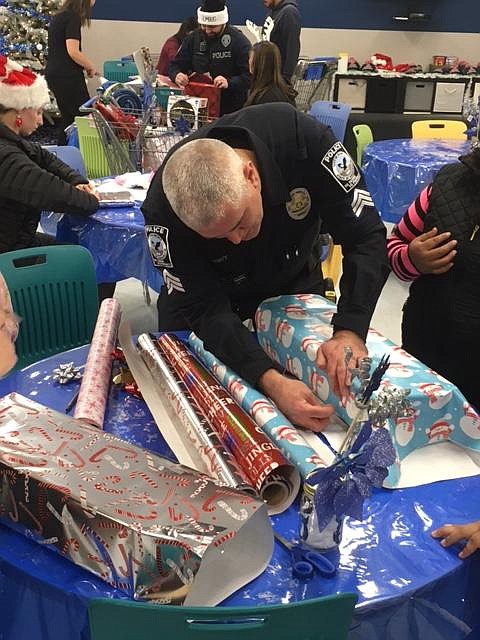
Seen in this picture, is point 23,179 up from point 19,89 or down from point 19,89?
down

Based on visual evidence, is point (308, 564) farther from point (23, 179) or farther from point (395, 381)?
point (23, 179)

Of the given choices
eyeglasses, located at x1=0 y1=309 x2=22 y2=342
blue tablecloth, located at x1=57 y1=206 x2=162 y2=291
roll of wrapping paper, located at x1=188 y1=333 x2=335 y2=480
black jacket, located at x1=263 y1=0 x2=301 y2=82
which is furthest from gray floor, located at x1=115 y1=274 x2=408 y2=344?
eyeglasses, located at x1=0 y1=309 x2=22 y2=342

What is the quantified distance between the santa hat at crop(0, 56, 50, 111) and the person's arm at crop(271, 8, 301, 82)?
2.83 m

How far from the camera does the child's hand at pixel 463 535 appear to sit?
3.58ft

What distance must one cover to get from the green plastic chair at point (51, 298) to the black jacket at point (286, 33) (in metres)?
3.62

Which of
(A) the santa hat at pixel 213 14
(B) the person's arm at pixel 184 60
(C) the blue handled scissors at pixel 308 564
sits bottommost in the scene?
(C) the blue handled scissors at pixel 308 564

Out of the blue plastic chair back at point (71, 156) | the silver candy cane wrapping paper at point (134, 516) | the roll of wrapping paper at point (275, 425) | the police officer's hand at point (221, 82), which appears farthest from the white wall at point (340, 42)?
the silver candy cane wrapping paper at point (134, 516)

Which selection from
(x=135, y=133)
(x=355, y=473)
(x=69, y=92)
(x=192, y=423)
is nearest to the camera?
(x=355, y=473)

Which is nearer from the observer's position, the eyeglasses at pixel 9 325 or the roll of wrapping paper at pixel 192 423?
the eyeglasses at pixel 9 325

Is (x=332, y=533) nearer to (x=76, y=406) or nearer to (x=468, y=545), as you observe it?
(x=468, y=545)

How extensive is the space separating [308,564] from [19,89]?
2.41 meters

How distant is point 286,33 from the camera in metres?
5.28

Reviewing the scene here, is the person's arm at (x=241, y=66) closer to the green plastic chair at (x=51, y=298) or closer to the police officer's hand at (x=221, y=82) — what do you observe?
the police officer's hand at (x=221, y=82)

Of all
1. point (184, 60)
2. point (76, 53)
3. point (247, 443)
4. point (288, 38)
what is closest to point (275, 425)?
point (247, 443)
